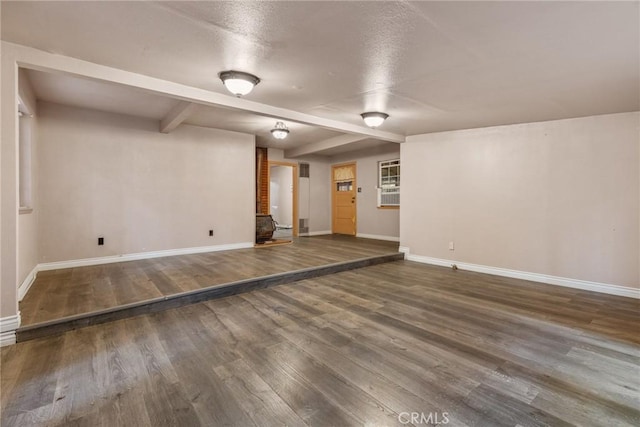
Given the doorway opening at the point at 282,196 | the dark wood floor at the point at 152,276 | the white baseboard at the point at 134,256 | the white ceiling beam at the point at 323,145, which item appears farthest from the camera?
the doorway opening at the point at 282,196

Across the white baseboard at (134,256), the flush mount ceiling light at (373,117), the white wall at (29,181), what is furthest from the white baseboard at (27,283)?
the flush mount ceiling light at (373,117)

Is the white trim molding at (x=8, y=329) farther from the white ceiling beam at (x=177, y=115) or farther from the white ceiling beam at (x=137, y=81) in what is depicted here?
the white ceiling beam at (x=177, y=115)

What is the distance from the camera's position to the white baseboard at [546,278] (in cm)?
367

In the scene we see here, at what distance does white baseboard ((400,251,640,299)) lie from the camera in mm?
3669

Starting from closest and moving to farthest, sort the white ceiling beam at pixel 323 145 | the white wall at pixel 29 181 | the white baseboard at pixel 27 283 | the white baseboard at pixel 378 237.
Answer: the white baseboard at pixel 27 283 < the white wall at pixel 29 181 < the white ceiling beam at pixel 323 145 < the white baseboard at pixel 378 237

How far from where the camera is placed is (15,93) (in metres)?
2.35

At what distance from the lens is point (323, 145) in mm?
6812

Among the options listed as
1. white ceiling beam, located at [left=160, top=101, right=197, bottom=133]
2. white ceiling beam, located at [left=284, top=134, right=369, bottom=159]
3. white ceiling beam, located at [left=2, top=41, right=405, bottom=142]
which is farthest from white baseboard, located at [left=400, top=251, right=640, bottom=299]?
white ceiling beam, located at [left=160, top=101, right=197, bottom=133]

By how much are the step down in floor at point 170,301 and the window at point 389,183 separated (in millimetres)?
3245

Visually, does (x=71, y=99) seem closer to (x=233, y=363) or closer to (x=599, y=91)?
(x=233, y=363)

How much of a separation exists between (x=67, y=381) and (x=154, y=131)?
4378mm

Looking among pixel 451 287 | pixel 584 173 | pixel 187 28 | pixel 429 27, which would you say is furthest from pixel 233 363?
pixel 584 173

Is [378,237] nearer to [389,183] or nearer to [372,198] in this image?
[372,198]

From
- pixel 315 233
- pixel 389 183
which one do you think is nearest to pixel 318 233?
pixel 315 233
